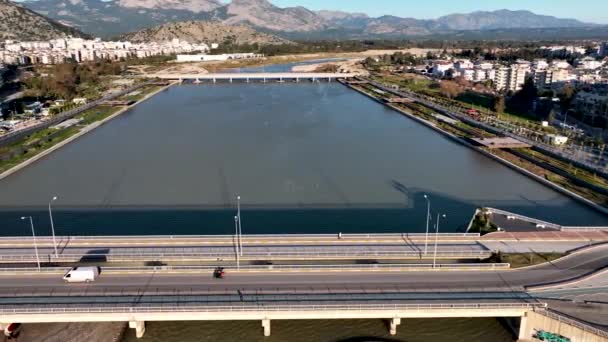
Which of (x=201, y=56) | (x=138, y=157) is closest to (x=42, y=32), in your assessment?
(x=201, y=56)

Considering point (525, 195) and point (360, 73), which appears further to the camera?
point (360, 73)

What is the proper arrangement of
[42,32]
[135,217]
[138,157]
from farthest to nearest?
[42,32]
[138,157]
[135,217]

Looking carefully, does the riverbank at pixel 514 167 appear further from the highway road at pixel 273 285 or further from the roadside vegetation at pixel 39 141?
the roadside vegetation at pixel 39 141

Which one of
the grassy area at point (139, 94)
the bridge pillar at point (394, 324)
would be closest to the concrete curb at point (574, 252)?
the bridge pillar at point (394, 324)

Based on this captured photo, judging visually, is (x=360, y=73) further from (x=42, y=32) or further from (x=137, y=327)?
(x=42, y=32)

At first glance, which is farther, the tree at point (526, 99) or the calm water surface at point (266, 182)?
the tree at point (526, 99)

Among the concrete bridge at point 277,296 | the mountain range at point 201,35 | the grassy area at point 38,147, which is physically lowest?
the concrete bridge at point 277,296

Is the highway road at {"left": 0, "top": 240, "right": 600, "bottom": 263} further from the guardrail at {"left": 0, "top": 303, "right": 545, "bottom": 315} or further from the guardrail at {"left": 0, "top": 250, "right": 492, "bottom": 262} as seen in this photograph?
the guardrail at {"left": 0, "top": 303, "right": 545, "bottom": 315}
